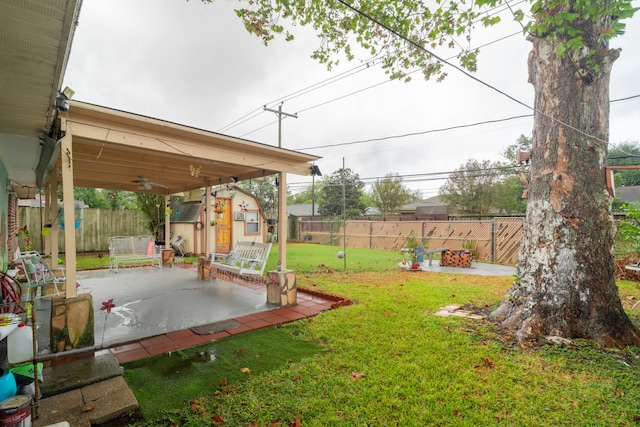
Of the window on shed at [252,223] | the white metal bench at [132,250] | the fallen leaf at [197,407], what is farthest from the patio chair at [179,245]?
the fallen leaf at [197,407]

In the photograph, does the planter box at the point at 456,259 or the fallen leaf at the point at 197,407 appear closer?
the fallen leaf at the point at 197,407

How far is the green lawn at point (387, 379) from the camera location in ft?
6.91

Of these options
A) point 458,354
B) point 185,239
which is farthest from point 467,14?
point 185,239

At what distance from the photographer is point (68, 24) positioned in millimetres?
1584

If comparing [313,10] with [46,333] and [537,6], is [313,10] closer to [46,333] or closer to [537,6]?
[537,6]

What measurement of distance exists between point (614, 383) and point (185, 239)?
1289 cm

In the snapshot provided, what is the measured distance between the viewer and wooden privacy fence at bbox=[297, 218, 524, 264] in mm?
10719

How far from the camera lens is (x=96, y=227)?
39.0ft

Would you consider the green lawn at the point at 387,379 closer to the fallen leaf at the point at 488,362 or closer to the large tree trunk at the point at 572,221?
the fallen leaf at the point at 488,362

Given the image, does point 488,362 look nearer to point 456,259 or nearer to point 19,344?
point 19,344

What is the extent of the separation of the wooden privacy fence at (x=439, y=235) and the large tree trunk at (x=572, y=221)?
4.44 m

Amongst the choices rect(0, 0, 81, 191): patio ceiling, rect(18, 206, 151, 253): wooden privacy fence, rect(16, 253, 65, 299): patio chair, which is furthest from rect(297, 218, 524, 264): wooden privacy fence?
rect(18, 206, 151, 253): wooden privacy fence

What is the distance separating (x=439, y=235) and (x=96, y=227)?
1443 centimetres

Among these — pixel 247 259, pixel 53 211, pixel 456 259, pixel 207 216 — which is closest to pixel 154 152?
pixel 247 259
